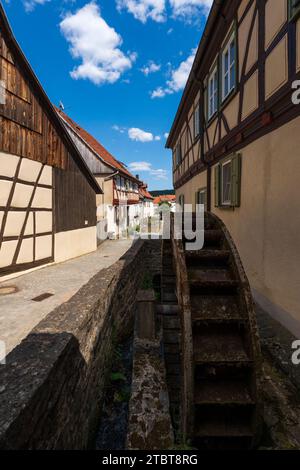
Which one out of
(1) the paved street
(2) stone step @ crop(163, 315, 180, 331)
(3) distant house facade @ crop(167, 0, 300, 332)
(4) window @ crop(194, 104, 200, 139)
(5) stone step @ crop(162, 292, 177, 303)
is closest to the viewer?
(3) distant house facade @ crop(167, 0, 300, 332)

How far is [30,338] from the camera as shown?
109 inches

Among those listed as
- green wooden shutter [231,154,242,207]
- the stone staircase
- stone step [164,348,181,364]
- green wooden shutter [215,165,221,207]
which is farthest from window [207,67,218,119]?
stone step [164,348,181,364]

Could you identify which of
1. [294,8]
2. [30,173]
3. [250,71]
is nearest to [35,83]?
[30,173]

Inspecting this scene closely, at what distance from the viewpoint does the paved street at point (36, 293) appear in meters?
3.70

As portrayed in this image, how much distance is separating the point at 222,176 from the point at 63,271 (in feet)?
18.3

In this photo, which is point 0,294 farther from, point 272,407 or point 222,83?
point 222,83

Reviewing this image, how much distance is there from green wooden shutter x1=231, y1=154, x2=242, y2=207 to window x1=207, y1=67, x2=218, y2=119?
2.27m

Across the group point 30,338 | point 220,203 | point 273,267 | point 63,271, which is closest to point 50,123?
point 63,271

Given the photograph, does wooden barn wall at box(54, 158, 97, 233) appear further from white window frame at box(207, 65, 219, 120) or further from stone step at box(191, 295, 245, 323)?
stone step at box(191, 295, 245, 323)

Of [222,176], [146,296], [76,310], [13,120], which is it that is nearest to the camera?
A: [76,310]

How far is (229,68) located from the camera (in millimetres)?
5723

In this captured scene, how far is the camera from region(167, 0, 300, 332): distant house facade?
353 centimetres

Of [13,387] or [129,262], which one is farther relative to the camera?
[129,262]

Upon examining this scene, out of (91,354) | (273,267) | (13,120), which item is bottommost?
(91,354)
